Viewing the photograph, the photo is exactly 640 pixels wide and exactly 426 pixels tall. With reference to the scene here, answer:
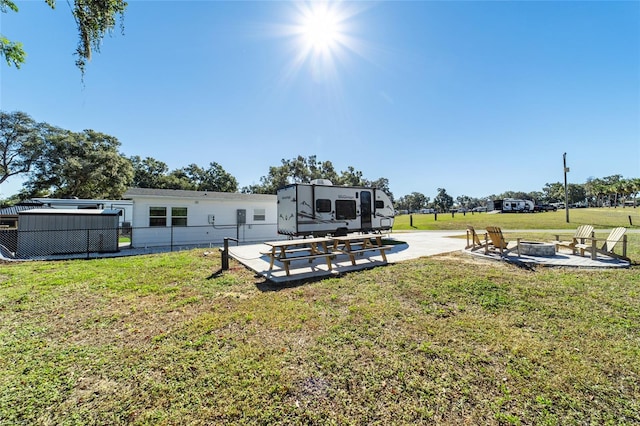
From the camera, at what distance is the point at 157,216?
45.8 feet

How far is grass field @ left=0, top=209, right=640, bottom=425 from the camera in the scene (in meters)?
2.38

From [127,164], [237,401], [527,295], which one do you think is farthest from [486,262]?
[127,164]

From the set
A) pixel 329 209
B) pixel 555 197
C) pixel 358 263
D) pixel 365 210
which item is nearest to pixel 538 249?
pixel 358 263

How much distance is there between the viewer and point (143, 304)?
16.1 feet

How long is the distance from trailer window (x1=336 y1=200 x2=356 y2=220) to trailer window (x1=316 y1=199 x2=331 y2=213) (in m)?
0.52

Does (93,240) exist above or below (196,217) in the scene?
below

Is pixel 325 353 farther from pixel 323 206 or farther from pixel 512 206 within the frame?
A: pixel 512 206

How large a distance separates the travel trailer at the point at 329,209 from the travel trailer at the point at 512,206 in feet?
138

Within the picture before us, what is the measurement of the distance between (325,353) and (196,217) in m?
13.7

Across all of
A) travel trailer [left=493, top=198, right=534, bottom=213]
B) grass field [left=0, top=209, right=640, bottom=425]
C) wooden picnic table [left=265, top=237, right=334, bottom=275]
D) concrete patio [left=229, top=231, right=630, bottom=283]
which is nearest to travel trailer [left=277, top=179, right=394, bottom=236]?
concrete patio [left=229, top=231, right=630, bottom=283]

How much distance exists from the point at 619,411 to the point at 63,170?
38.9 metres

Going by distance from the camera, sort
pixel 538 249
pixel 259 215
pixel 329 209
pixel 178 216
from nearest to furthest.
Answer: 1. pixel 538 249
2. pixel 329 209
3. pixel 178 216
4. pixel 259 215

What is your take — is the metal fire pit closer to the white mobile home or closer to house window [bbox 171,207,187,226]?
the white mobile home

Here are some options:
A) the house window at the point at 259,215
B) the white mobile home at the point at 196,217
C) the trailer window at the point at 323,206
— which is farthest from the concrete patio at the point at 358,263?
the house window at the point at 259,215
